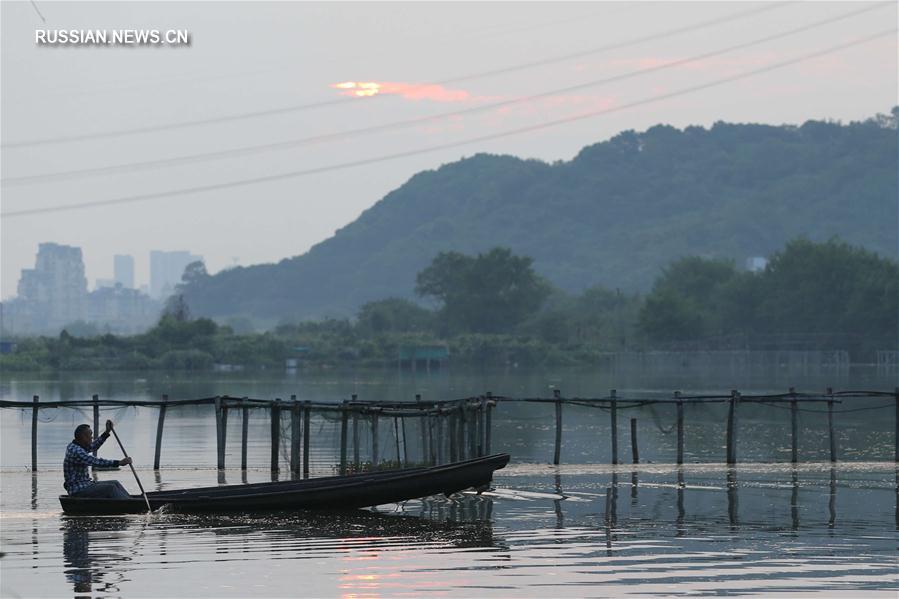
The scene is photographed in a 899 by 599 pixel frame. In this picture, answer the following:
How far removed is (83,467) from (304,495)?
427 centimetres

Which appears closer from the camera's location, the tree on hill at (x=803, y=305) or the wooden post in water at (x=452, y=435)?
the wooden post in water at (x=452, y=435)

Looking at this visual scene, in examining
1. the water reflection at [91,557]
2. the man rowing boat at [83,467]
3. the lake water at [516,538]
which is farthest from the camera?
the man rowing boat at [83,467]

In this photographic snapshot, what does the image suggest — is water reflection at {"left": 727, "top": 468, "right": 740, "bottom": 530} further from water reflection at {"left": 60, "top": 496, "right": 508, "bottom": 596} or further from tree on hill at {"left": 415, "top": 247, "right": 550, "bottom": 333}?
tree on hill at {"left": 415, "top": 247, "right": 550, "bottom": 333}

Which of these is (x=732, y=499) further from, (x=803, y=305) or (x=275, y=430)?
(x=803, y=305)

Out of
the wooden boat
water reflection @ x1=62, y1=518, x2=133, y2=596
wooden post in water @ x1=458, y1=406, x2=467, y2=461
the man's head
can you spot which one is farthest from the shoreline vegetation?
water reflection @ x1=62, y1=518, x2=133, y2=596

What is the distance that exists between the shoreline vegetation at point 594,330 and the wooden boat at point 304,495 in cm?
12074

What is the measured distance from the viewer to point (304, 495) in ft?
87.0

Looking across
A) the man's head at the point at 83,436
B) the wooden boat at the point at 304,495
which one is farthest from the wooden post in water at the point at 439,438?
the man's head at the point at 83,436

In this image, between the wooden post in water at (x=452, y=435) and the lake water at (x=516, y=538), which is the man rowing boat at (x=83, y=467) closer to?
the lake water at (x=516, y=538)

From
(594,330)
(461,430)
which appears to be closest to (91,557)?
(461,430)

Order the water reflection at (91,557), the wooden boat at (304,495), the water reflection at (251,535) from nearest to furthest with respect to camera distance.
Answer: the water reflection at (91,557) → the water reflection at (251,535) → the wooden boat at (304,495)

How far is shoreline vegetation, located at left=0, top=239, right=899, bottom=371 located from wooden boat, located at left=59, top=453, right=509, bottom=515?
121m

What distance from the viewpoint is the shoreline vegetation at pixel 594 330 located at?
14800 cm

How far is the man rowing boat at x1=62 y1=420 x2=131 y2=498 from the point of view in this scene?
26141 mm
